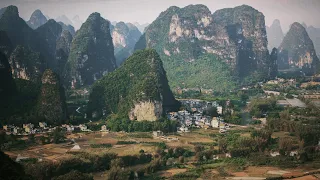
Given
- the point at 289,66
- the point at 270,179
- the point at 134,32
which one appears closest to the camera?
the point at 270,179

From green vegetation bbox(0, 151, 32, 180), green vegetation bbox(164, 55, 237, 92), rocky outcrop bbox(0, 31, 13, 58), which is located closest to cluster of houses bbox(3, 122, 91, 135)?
green vegetation bbox(0, 151, 32, 180)

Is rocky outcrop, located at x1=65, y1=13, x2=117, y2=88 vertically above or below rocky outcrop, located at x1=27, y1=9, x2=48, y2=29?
below

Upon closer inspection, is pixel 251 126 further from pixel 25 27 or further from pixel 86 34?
pixel 25 27

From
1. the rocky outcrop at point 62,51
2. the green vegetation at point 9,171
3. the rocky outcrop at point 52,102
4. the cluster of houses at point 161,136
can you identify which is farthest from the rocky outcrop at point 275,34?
the green vegetation at point 9,171

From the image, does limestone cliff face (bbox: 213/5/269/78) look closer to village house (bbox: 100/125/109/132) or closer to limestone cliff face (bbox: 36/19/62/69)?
limestone cliff face (bbox: 36/19/62/69)

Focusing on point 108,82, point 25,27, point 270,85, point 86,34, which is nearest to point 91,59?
point 86,34

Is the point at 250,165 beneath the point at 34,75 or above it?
beneath

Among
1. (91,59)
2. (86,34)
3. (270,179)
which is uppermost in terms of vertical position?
(86,34)
